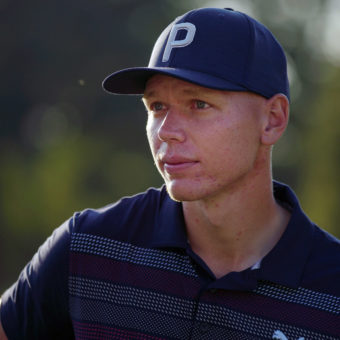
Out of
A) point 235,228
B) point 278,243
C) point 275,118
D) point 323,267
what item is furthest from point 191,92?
point 323,267

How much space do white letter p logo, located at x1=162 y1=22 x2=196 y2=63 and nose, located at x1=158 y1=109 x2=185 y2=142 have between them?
0.26m

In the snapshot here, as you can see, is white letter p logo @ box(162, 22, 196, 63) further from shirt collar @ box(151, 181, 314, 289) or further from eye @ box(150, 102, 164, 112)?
shirt collar @ box(151, 181, 314, 289)

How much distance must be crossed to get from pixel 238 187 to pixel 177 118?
43 cm

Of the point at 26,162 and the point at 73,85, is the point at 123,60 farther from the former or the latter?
the point at 26,162

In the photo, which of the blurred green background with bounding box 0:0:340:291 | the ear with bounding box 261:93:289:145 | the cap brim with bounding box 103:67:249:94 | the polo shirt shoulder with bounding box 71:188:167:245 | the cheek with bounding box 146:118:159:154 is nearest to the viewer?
the cap brim with bounding box 103:67:249:94

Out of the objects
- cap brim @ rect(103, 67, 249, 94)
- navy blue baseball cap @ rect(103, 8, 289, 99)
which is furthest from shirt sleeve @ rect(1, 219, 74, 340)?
navy blue baseball cap @ rect(103, 8, 289, 99)

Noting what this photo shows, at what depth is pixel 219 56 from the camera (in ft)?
10.4

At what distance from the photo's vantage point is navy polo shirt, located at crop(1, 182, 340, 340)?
3.12 metres

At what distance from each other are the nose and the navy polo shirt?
0.48 m

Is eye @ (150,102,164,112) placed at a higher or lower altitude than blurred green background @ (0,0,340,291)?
higher

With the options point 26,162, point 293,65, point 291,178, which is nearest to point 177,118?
point 26,162

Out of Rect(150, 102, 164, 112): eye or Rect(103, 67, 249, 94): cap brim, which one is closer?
Rect(103, 67, 249, 94): cap brim

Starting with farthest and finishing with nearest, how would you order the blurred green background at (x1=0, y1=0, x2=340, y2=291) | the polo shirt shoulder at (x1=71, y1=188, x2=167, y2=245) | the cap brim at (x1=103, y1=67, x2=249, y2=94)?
the blurred green background at (x1=0, y1=0, x2=340, y2=291) < the polo shirt shoulder at (x1=71, y1=188, x2=167, y2=245) < the cap brim at (x1=103, y1=67, x2=249, y2=94)

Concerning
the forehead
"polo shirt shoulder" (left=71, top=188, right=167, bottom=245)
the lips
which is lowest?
"polo shirt shoulder" (left=71, top=188, right=167, bottom=245)
